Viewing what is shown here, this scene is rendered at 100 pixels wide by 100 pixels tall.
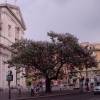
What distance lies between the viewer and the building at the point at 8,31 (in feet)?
304

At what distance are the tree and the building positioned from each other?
19962 millimetres

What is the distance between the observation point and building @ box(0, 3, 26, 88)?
9264cm

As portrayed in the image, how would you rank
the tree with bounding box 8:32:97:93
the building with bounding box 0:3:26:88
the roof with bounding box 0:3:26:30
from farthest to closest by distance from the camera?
the roof with bounding box 0:3:26:30
the building with bounding box 0:3:26:88
the tree with bounding box 8:32:97:93

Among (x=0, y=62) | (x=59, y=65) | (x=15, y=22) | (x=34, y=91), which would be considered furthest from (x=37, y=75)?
(x=15, y=22)

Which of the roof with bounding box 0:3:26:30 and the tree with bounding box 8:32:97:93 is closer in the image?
the tree with bounding box 8:32:97:93

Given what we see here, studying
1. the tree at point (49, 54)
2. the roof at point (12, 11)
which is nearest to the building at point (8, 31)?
the roof at point (12, 11)

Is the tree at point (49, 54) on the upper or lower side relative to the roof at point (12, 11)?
lower

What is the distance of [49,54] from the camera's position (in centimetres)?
6706

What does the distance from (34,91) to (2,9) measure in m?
37.6

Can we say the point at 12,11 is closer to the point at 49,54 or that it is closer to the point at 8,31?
the point at 8,31

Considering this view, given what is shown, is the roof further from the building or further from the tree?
the tree

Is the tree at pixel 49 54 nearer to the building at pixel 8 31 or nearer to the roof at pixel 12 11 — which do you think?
the building at pixel 8 31

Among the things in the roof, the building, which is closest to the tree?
the building

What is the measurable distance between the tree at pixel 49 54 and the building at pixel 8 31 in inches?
786
